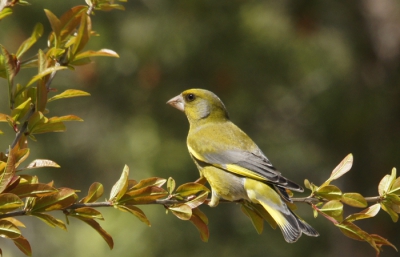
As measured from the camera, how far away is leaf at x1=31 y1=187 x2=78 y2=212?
60.6 inches

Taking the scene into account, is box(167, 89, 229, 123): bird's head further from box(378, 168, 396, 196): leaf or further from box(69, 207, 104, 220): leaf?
box(69, 207, 104, 220): leaf

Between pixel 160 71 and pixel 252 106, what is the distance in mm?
897

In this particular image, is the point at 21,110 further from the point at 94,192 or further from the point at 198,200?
the point at 198,200

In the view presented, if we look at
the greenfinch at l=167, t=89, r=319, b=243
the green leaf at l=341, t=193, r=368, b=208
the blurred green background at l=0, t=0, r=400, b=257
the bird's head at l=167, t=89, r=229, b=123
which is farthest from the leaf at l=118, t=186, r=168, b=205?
the blurred green background at l=0, t=0, r=400, b=257

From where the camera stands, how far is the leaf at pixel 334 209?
1834 mm

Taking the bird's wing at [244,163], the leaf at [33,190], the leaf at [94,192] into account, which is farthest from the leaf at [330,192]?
the leaf at [33,190]

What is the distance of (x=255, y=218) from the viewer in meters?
2.16

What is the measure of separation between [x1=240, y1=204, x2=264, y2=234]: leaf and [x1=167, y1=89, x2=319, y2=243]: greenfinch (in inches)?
5.8

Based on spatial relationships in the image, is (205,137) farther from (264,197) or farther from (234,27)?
(234,27)

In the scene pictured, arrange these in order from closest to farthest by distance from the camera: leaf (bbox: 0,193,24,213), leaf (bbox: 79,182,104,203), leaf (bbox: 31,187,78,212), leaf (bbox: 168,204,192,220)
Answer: leaf (bbox: 0,193,24,213)
leaf (bbox: 31,187,78,212)
leaf (bbox: 79,182,104,203)
leaf (bbox: 168,204,192,220)

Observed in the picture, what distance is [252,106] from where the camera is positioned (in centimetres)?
527

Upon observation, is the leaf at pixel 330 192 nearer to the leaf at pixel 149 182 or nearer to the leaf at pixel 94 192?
the leaf at pixel 149 182

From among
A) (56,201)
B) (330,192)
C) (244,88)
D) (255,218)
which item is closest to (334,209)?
(330,192)

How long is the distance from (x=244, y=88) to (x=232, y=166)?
8.02 ft
